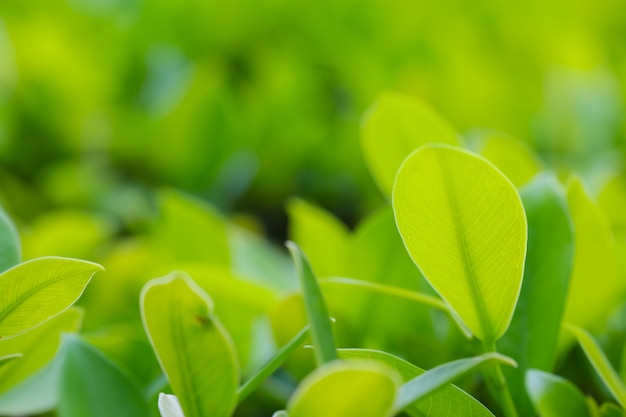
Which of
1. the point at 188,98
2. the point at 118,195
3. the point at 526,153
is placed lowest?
the point at 118,195

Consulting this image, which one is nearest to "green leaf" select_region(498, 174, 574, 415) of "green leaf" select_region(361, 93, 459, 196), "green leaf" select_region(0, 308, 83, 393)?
"green leaf" select_region(361, 93, 459, 196)

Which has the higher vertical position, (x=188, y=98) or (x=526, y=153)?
(x=526, y=153)

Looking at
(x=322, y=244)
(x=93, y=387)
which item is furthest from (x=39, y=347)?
(x=322, y=244)

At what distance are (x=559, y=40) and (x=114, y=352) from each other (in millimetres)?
1332

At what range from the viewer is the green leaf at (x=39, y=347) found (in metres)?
0.64

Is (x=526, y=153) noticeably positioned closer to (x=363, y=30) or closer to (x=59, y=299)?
(x=59, y=299)

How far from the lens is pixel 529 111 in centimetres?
153

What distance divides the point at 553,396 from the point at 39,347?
0.40 meters

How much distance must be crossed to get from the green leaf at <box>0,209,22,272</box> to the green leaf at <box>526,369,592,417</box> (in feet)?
1.23

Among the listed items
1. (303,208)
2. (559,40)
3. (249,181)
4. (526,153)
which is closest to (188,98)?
(249,181)

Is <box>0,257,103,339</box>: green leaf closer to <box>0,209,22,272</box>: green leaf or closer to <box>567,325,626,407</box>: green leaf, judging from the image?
<box>0,209,22,272</box>: green leaf

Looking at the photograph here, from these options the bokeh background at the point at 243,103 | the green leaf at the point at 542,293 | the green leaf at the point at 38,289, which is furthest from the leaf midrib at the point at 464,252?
the bokeh background at the point at 243,103

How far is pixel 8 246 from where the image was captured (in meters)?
0.55

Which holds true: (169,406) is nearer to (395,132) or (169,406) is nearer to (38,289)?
(38,289)
